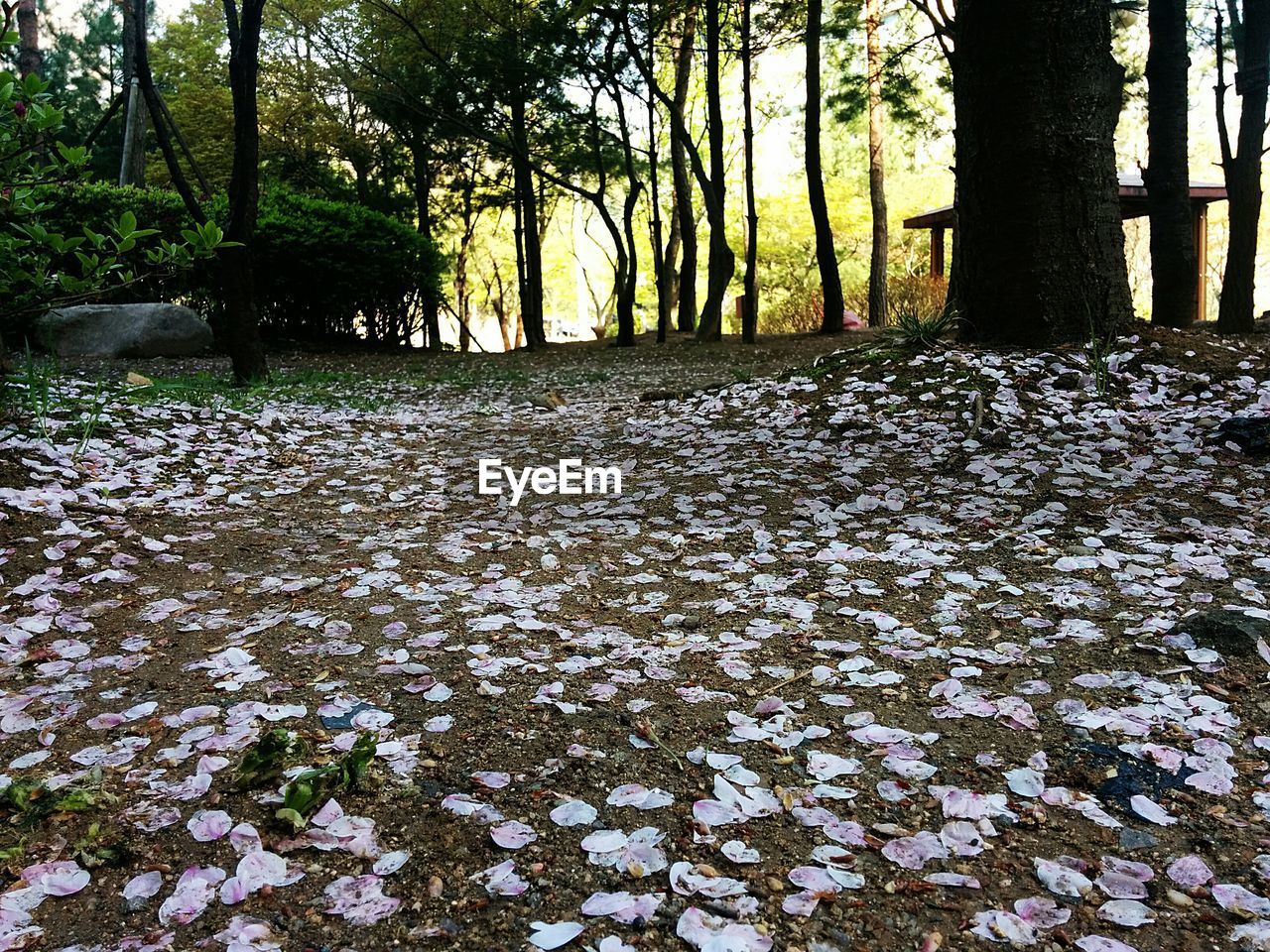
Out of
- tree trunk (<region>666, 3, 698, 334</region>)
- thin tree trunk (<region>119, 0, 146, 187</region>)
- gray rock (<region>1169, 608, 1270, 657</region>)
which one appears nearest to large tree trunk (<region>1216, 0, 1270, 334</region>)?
gray rock (<region>1169, 608, 1270, 657</region>)

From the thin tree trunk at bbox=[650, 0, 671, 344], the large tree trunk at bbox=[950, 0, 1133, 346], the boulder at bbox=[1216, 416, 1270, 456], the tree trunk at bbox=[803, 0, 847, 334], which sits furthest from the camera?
the thin tree trunk at bbox=[650, 0, 671, 344]

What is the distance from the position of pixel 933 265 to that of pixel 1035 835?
1659 cm

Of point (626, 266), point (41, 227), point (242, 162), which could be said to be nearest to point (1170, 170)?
point (242, 162)

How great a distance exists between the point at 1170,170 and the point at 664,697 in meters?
6.87

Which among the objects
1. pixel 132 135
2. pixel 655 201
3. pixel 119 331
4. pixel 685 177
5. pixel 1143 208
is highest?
pixel 132 135

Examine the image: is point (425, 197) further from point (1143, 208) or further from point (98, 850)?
point (98, 850)

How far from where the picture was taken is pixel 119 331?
969cm

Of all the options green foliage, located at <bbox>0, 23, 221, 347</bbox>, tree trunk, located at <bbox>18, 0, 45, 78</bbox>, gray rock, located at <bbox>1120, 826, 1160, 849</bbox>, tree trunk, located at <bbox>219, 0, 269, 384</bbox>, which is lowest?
gray rock, located at <bbox>1120, 826, 1160, 849</bbox>

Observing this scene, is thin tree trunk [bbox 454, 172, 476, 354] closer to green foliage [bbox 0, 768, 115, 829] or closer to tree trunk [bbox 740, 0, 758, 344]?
tree trunk [bbox 740, 0, 758, 344]

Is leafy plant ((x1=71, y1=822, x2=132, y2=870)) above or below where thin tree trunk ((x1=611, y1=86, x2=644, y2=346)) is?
below

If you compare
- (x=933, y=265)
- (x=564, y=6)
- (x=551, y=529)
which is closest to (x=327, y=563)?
(x=551, y=529)

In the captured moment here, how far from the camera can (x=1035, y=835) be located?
62.2 inches

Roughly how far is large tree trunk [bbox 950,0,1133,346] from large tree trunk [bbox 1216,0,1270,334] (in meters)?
2.49

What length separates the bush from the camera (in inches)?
→ 430
